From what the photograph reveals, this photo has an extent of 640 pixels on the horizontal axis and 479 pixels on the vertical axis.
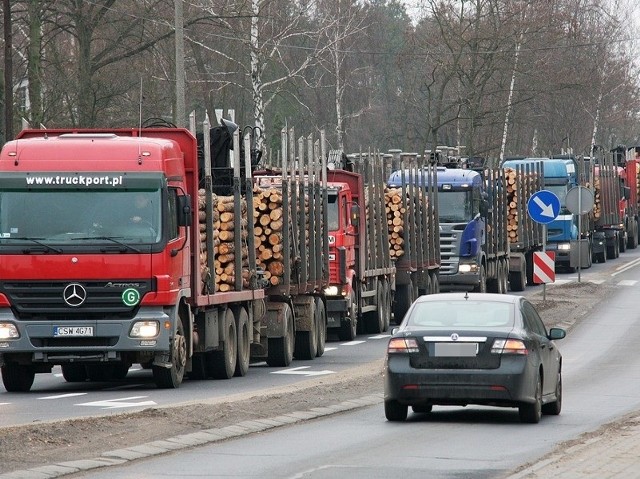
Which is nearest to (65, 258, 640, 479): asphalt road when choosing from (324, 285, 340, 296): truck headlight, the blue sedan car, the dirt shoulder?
the blue sedan car

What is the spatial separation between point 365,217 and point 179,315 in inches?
456

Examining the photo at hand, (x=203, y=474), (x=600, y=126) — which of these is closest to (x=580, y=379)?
(x=203, y=474)

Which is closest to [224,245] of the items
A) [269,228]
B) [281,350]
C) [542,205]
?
[281,350]

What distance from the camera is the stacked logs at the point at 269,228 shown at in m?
26.3

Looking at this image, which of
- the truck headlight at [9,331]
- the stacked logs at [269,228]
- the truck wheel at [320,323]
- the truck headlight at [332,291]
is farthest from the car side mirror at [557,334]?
the truck headlight at [332,291]

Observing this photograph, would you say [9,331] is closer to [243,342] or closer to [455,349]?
[243,342]

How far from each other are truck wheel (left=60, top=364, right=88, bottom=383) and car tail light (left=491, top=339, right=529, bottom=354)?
9.00 m

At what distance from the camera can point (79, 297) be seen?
20125 millimetres

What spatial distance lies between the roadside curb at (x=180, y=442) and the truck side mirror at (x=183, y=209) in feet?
10.4

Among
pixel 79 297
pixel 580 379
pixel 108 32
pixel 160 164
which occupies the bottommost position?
pixel 580 379

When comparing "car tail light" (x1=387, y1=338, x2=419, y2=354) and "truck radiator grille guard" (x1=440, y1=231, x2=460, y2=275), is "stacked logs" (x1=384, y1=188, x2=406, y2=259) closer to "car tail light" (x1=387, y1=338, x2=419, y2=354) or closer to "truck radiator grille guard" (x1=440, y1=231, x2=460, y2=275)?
"truck radiator grille guard" (x1=440, y1=231, x2=460, y2=275)

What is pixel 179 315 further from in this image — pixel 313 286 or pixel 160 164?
pixel 313 286

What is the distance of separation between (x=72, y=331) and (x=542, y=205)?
18.1 metres

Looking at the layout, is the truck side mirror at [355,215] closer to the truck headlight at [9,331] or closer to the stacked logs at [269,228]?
the stacked logs at [269,228]
